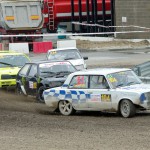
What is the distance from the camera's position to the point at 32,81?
67.3 ft

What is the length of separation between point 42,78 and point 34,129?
6.34 metres

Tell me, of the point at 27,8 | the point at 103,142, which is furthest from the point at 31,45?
the point at 103,142

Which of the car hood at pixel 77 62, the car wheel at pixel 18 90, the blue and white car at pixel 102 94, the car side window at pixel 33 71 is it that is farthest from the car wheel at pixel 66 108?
the car hood at pixel 77 62

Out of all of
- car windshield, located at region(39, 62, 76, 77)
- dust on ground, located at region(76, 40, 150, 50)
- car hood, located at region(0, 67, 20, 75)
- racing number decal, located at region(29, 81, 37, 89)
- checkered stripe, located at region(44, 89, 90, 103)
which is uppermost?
car windshield, located at region(39, 62, 76, 77)

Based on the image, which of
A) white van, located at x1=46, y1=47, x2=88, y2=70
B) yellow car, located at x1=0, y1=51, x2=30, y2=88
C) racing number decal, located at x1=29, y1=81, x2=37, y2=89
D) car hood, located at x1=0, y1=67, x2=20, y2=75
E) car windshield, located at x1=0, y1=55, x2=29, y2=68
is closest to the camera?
racing number decal, located at x1=29, y1=81, x2=37, y2=89

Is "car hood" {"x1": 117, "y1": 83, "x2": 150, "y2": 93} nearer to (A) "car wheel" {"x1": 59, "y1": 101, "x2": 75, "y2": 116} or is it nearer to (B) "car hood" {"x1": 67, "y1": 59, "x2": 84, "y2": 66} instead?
(A) "car wheel" {"x1": 59, "y1": 101, "x2": 75, "y2": 116}

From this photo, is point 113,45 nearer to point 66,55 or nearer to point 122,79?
point 66,55

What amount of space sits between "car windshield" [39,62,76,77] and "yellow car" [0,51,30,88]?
2317mm

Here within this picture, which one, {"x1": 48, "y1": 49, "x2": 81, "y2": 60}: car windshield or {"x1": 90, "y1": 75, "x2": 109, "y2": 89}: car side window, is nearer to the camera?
{"x1": 90, "y1": 75, "x2": 109, "y2": 89}: car side window

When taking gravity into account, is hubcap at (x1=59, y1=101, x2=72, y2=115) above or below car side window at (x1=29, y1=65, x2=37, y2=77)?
below

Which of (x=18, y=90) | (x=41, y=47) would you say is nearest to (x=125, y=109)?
(x=18, y=90)

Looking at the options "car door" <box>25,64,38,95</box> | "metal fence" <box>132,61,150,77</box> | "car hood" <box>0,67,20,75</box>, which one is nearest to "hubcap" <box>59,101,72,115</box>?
"metal fence" <box>132,61,150,77</box>

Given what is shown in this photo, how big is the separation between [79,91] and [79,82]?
0.93 ft

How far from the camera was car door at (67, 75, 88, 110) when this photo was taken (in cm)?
1639
